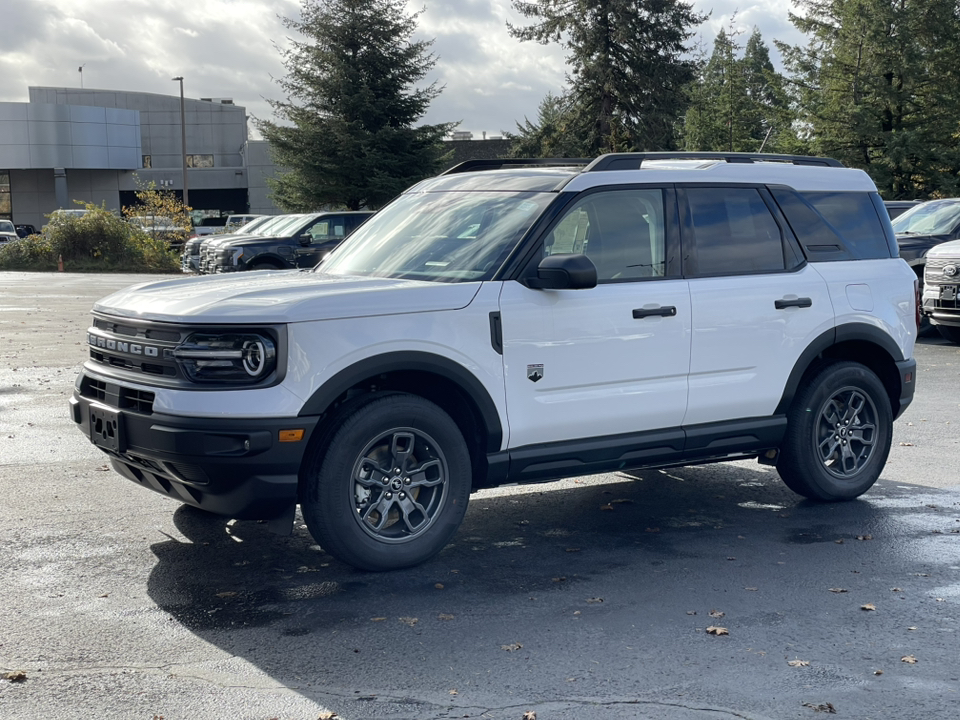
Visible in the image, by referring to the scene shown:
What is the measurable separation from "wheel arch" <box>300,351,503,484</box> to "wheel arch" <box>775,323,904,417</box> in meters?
2.04

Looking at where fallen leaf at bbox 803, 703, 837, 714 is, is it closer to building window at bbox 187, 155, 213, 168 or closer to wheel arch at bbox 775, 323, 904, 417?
wheel arch at bbox 775, 323, 904, 417

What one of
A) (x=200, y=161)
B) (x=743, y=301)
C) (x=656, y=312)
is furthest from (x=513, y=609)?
(x=200, y=161)

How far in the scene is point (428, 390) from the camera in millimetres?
5715

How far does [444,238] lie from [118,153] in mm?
75406

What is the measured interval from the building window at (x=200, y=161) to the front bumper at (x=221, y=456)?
80585mm

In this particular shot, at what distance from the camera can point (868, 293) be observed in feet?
23.2

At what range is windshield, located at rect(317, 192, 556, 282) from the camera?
593 cm

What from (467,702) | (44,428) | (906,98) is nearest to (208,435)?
(467,702)

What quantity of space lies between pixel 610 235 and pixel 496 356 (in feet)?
3.51

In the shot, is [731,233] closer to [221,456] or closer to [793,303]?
[793,303]

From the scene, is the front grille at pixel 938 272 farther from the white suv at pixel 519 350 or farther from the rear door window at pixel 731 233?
the rear door window at pixel 731 233

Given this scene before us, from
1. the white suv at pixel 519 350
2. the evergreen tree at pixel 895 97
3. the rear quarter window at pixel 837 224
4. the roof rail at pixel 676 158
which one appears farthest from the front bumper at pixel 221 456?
the evergreen tree at pixel 895 97

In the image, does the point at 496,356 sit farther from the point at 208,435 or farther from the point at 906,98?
the point at 906,98

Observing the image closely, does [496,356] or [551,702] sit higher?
[496,356]
